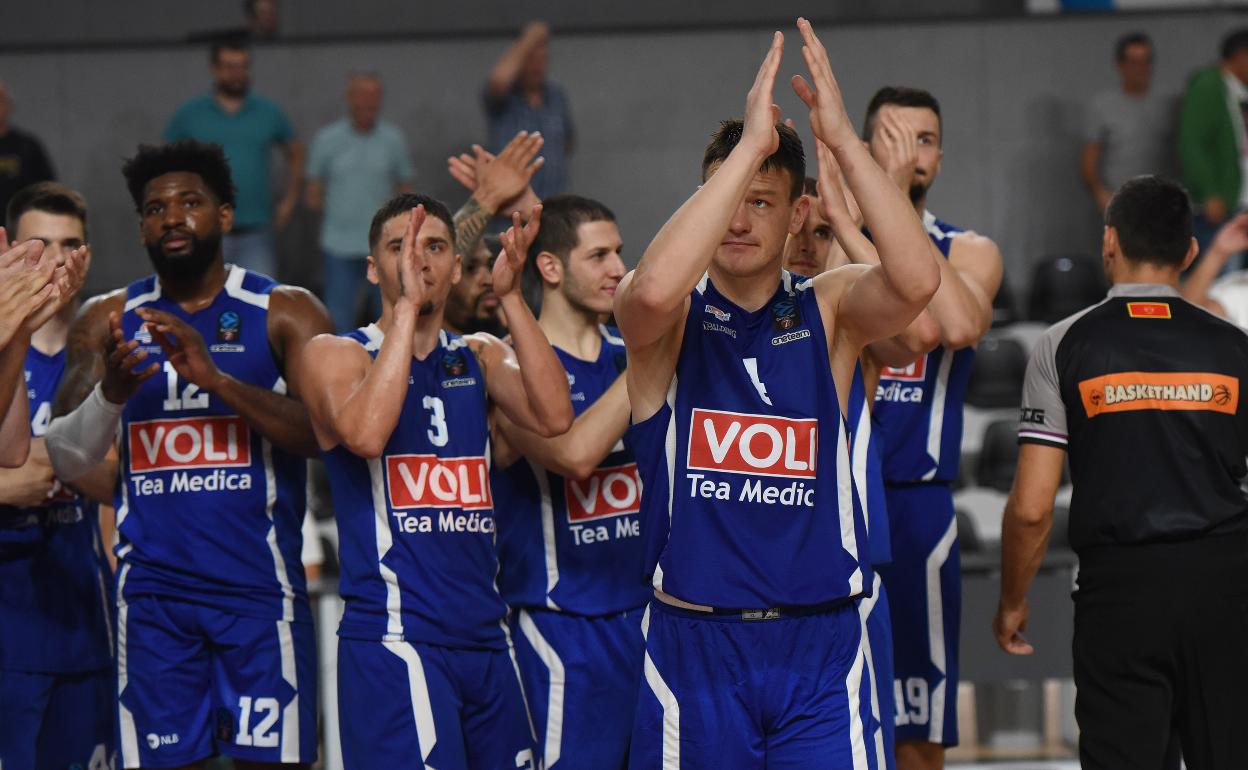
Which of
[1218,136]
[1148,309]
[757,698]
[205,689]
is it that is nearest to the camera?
[757,698]

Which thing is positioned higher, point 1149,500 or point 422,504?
→ point 422,504

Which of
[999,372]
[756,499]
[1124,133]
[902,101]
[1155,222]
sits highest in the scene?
[1124,133]

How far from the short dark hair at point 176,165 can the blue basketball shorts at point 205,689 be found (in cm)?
141

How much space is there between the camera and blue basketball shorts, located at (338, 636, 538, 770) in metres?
4.58

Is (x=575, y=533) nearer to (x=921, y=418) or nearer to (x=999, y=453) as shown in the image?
(x=921, y=418)

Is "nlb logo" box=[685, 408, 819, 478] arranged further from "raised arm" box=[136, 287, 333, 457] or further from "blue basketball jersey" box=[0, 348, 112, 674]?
"blue basketball jersey" box=[0, 348, 112, 674]

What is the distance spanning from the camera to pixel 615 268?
17.0 ft

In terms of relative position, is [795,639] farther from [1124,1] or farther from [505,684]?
[1124,1]

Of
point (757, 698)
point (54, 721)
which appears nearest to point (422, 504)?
point (757, 698)

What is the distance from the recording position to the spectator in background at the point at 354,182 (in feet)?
34.8

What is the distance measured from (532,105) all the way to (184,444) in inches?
239

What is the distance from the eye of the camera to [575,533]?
5.04 meters

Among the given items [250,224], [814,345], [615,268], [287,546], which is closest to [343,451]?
[287,546]

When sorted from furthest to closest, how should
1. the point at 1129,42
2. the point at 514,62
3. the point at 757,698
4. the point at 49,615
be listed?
the point at 1129,42, the point at 514,62, the point at 49,615, the point at 757,698
